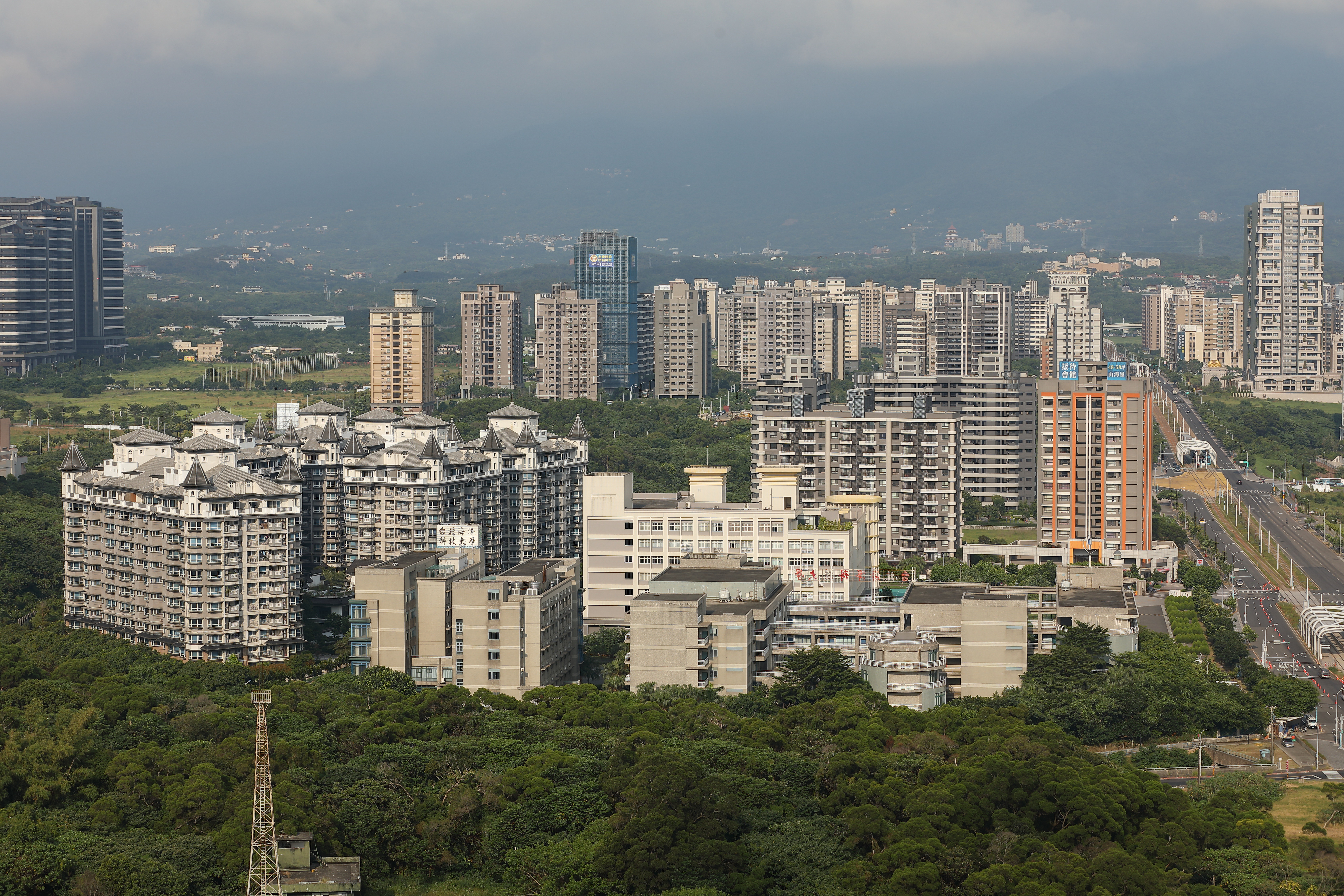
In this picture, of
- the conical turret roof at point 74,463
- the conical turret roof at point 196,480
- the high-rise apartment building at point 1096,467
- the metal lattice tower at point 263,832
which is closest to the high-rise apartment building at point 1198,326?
the high-rise apartment building at point 1096,467

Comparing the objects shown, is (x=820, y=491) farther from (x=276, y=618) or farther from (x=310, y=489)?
(x=276, y=618)

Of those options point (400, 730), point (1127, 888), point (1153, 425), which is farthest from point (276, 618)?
point (1153, 425)

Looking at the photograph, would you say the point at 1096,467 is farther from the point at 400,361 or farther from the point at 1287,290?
the point at 1287,290

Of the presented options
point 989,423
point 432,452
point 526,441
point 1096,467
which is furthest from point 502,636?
point 989,423

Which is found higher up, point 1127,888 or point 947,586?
point 947,586

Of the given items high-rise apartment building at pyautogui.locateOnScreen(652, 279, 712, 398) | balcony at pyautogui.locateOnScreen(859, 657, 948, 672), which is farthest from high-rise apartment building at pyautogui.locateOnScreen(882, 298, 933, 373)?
balcony at pyautogui.locateOnScreen(859, 657, 948, 672)

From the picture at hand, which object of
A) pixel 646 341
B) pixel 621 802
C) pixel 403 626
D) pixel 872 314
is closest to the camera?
pixel 621 802

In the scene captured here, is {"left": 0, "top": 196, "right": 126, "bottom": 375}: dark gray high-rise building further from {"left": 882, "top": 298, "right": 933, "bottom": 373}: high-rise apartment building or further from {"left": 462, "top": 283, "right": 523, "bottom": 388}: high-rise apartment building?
{"left": 882, "top": 298, "right": 933, "bottom": 373}: high-rise apartment building
